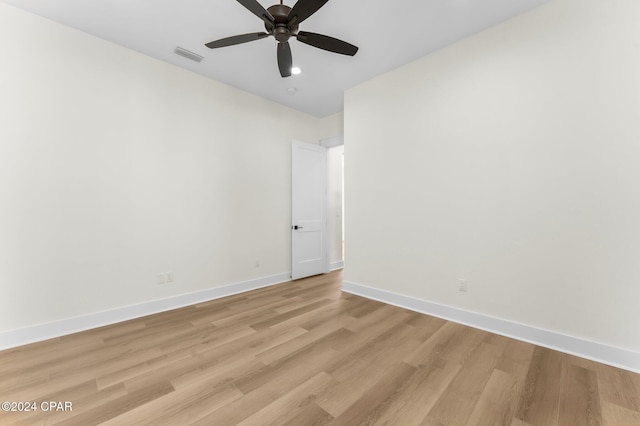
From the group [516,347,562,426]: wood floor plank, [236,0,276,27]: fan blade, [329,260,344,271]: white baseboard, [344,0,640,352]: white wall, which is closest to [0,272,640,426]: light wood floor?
[516,347,562,426]: wood floor plank

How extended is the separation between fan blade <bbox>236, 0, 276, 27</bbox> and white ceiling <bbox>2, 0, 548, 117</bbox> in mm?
550

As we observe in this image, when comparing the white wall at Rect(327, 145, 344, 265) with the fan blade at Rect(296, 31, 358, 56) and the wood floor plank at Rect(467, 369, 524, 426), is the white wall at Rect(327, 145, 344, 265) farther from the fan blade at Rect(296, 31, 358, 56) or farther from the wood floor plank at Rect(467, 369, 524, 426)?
the wood floor plank at Rect(467, 369, 524, 426)

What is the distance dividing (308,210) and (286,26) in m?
3.24

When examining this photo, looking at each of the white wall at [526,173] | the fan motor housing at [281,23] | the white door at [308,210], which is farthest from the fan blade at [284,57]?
the white door at [308,210]

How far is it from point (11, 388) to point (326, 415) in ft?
7.40

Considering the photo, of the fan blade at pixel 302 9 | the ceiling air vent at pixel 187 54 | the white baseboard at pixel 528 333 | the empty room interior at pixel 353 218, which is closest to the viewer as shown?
the fan blade at pixel 302 9

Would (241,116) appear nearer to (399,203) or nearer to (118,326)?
(399,203)

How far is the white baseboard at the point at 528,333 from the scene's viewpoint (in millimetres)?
2027

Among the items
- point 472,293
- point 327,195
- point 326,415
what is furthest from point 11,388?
point 327,195

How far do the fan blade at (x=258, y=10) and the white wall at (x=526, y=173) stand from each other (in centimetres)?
210

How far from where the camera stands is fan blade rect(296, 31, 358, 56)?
2063mm

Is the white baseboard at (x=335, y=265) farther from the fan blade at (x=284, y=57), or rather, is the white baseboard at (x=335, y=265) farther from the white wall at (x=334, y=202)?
the fan blade at (x=284, y=57)

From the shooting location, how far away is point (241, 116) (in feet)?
13.1

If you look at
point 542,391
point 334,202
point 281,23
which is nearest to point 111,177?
point 281,23
